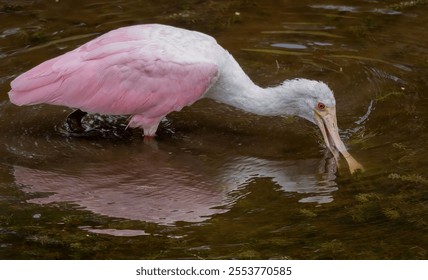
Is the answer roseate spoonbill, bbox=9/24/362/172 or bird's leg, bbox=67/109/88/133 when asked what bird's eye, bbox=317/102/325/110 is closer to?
roseate spoonbill, bbox=9/24/362/172

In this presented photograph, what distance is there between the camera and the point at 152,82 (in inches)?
348

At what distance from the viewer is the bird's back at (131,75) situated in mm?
8719

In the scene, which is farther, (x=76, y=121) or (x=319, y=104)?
(x=76, y=121)

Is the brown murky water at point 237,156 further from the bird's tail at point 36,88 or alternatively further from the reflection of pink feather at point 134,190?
the bird's tail at point 36,88

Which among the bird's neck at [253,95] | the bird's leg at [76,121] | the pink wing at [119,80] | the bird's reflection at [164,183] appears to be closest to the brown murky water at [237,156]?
the bird's reflection at [164,183]

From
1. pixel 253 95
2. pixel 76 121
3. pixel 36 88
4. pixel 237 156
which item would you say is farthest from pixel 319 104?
A: pixel 36 88

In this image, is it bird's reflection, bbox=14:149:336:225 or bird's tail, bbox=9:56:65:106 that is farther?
bird's tail, bbox=9:56:65:106

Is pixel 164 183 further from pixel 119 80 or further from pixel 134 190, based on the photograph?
pixel 119 80

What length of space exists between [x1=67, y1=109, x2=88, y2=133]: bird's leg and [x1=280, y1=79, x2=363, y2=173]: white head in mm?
1859

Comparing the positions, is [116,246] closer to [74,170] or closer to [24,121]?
[74,170]

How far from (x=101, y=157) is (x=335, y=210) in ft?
7.21

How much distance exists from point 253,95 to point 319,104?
2.04ft

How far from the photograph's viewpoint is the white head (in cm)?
865

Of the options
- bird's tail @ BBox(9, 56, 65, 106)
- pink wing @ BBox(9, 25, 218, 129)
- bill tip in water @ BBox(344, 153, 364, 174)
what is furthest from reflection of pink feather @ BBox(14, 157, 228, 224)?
bill tip in water @ BBox(344, 153, 364, 174)
